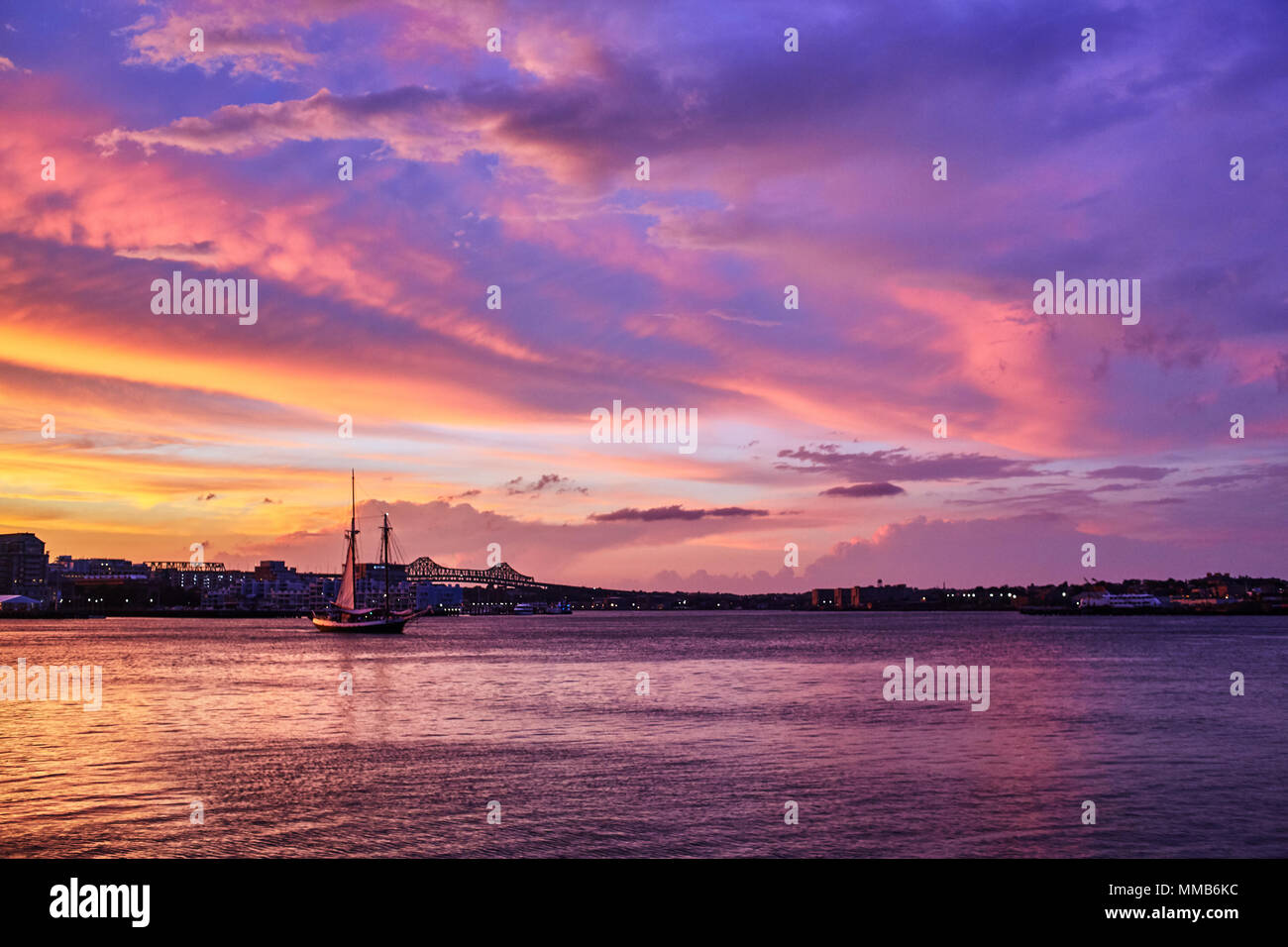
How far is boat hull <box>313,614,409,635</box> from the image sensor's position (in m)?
160

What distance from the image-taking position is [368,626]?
160 metres

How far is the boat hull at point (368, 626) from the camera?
16000 cm

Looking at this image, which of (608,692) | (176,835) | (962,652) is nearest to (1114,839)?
(176,835)

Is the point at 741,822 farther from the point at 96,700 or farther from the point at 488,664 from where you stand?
the point at 488,664

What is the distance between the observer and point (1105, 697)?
198 feet
